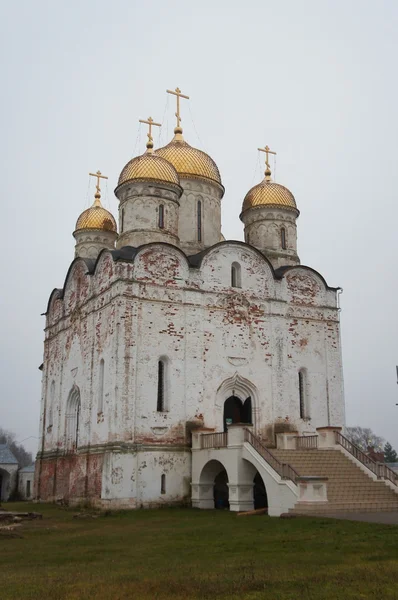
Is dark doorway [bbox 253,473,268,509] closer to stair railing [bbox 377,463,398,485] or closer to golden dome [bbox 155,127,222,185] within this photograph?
stair railing [bbox 377,463,398,485]

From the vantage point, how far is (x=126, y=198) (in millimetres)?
26578

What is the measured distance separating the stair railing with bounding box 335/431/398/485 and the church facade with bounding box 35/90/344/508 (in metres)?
3.98

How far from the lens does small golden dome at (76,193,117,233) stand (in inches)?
1287

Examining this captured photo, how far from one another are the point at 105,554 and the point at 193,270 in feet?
46.4

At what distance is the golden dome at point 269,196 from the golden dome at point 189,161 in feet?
5.23

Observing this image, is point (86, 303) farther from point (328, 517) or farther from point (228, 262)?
point (328, 517)

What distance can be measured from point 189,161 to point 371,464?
15552mm

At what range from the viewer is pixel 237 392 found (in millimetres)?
24062

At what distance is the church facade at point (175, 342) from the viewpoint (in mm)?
21938

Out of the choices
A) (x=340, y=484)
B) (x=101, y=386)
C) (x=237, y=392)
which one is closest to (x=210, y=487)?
(x=237, y=392)

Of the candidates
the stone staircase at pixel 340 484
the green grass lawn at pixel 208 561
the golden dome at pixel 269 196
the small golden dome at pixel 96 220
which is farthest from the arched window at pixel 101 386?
the small golden dome at pixel 96 220

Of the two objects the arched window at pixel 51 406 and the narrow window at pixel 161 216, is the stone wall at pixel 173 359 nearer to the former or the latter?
the arched window at pixel 51 406

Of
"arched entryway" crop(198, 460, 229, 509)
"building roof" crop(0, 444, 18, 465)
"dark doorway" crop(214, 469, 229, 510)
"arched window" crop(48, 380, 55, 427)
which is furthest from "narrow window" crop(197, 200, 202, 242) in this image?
"building roof" crop(0, 444, 18, 465)

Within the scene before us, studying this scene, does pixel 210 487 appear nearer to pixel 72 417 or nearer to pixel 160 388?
pixel 160 388
